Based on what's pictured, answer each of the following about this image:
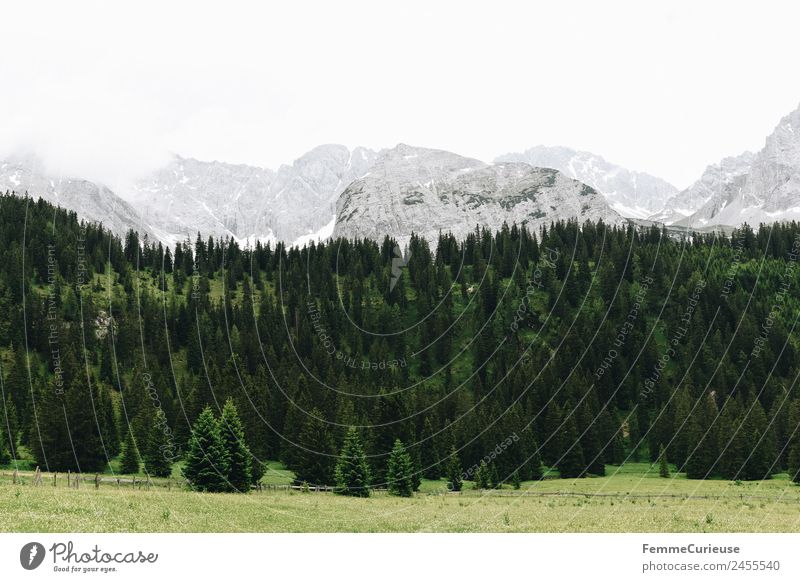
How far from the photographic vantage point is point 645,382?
145750 mm

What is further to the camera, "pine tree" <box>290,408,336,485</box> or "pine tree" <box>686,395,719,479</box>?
"pine tree" <box>686,395,719,479</box>

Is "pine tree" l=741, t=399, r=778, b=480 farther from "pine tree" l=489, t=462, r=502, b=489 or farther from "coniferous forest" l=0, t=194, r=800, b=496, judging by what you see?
"pine tree" l=489, t=462, r=502, b=489

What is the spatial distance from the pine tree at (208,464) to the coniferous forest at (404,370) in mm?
173

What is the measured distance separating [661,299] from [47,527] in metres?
166

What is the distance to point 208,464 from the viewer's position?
61.8 m

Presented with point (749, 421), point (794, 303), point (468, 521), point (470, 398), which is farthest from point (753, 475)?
point (794, 303)

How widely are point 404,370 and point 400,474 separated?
77174mm

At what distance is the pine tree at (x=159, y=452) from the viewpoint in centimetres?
8281

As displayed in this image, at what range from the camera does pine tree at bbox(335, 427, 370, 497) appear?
232 ft

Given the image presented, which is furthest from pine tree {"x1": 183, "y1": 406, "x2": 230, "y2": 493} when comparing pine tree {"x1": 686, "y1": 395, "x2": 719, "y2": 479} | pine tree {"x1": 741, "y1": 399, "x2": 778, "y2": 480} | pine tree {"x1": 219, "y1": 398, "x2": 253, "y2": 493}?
pine tree {"x1": 741, "y1": 399, "x2": 778, "y2": 480}
